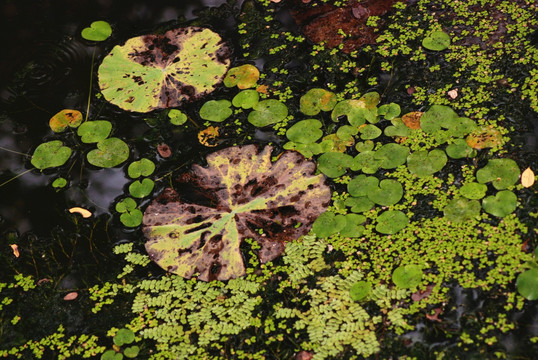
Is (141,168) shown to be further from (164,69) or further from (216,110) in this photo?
(164,69)

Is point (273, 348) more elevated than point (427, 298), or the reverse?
point (427, 298)

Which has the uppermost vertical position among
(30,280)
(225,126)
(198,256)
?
(225,126)

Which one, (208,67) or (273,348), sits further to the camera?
(208,67)

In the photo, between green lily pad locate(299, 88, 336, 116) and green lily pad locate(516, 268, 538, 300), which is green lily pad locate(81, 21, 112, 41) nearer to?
green lily pad locate(299, 88, 336, 116)

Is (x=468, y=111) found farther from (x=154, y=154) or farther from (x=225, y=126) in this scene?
(x=154, y=154)

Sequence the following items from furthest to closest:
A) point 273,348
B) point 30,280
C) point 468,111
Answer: point 468,111, point 30,280, point 273,348

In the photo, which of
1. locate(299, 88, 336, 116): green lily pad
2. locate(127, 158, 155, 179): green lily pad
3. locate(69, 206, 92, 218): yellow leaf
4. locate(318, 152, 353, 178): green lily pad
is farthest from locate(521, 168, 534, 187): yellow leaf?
locate(69, 206, 92, 218): yellow leaf

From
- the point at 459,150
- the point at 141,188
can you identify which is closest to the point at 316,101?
the point at 459,150

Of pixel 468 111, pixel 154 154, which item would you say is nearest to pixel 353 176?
pixel 468 111
